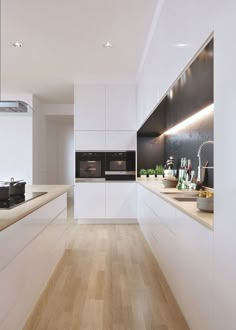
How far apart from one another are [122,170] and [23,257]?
12.0 ft

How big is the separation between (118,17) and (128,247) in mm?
2735

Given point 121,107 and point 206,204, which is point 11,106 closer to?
point 206,204

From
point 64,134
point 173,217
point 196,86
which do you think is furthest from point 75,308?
point 64,134

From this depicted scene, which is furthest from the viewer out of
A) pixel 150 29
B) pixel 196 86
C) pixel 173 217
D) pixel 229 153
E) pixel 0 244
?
pixel 150 29

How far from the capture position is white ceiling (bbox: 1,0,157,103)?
279 centimetres

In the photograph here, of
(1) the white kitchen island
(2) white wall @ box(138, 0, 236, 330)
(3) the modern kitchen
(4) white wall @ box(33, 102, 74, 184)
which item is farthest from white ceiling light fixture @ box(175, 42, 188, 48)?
(4) white wall @ box(33, 102, 74, 184)

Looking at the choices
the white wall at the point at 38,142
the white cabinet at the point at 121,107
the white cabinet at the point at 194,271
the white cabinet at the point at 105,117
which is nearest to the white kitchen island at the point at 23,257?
the white cabinet at the point at 194,271

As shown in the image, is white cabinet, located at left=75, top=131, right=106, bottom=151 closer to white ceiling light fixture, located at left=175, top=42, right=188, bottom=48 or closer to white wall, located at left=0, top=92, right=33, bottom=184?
white wall, located at left=0, top=92, right=33, bottom=184

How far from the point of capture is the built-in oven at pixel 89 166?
5281 millimetres

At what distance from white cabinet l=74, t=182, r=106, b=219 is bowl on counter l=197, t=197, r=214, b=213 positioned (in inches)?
143

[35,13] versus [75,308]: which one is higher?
[35,13]

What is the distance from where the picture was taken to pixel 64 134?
922 cm

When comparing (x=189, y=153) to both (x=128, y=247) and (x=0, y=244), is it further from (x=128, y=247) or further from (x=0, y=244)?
(x=0, y=244)

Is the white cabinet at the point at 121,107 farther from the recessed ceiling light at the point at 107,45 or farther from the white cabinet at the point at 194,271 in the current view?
the white cabinet at the point at 194,271
